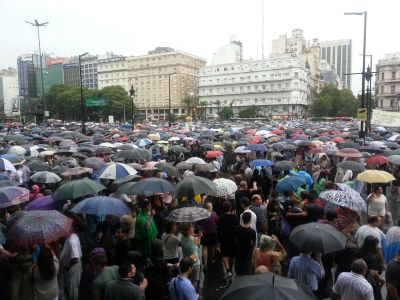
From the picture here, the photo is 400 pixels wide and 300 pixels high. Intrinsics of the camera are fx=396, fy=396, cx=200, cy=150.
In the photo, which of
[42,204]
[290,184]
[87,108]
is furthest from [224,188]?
[87,108]

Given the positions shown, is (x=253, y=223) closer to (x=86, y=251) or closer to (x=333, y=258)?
(x=333, y=258)

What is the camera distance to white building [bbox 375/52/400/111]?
89688mm

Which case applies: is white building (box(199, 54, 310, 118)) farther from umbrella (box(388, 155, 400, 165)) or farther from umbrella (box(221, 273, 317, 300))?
umbrella (box(221, 273, 317, 300))

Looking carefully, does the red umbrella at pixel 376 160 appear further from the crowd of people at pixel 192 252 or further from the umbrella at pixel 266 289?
the umbrella at pixel 266 289

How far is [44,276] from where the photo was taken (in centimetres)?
469

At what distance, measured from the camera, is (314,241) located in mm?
4875

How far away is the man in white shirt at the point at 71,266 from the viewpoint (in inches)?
212

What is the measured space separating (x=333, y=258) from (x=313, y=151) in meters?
9.18

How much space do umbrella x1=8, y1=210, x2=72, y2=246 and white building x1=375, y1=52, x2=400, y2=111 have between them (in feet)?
310

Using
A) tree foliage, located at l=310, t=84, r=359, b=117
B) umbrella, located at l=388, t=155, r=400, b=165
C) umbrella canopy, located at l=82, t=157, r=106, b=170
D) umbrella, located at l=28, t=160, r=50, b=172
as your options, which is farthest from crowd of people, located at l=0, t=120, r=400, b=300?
tree foliage, located at l=310, t=84, r=359, b=117

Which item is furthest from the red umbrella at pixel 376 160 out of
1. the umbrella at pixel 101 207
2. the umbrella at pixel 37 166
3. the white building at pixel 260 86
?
the white building at pixel 260 86

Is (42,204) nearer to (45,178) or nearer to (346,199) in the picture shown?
(45,178)

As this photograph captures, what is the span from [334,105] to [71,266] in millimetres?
91717

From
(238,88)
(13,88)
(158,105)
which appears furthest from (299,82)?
(13,88)
